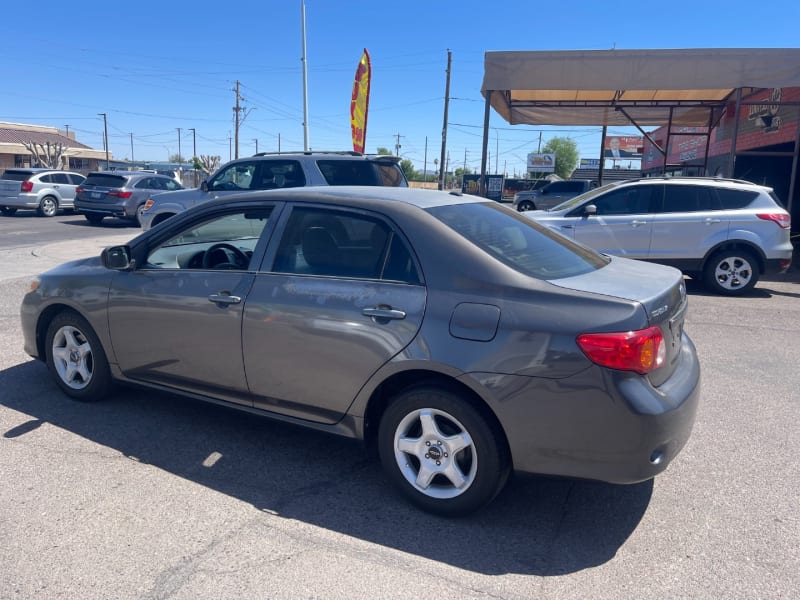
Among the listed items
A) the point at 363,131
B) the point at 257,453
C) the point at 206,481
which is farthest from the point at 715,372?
the point at 363,131

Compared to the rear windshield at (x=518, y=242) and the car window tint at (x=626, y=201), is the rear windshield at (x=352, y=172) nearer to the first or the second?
the car window tint at (x=626, y=201)

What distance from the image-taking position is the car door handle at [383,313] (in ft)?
10.7

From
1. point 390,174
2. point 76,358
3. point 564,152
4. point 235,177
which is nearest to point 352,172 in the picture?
point 390,174

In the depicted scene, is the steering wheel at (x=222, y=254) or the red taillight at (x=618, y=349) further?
the steering wheel at (x=222, y=254)

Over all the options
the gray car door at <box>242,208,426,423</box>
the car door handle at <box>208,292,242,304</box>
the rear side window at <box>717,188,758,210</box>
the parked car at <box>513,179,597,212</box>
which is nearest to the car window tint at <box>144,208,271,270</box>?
the car door handle at <box>208,292,242,304</box>

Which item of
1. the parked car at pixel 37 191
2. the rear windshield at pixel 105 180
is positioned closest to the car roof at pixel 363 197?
the rear windshield at pixel 105 180


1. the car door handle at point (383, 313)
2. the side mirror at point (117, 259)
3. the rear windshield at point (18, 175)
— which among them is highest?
the rear windshield at point (18, 175)

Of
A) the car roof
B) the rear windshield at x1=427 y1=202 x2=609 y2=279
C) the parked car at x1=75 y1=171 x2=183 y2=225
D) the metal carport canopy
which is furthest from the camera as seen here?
the parked car at x1=75 y1=171 x2=183 y2=225

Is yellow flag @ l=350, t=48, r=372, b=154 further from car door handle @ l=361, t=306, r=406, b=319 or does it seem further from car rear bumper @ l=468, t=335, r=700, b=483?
car rear bumper @ l=468, t=335, r=700, b=483

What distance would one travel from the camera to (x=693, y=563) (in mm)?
2902

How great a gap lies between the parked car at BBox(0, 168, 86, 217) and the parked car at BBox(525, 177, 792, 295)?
19221 millimetres

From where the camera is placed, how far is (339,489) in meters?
3.57

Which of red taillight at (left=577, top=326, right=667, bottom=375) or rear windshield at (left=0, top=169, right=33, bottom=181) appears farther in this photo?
rear windshield at (left=0, top=169, right=33, bottom=181)

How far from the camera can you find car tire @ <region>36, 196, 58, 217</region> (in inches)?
885
